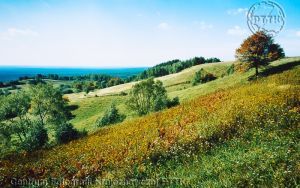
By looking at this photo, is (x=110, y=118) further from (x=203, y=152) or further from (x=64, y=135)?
(x=203, y=152)

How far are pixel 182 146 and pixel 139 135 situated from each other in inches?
200

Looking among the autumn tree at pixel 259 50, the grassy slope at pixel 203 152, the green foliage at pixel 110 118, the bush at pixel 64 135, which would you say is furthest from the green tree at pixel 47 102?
the grassy slope at pixel 203 152

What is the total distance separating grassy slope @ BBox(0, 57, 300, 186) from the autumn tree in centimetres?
3076

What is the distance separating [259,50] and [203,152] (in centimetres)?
4067

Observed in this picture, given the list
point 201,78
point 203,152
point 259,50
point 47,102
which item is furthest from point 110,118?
point 203,152

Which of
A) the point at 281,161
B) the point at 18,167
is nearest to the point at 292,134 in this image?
the point at 281,161

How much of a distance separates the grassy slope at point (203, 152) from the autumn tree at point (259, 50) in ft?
101

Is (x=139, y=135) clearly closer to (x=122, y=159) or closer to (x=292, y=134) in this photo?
(x=122, y=159)

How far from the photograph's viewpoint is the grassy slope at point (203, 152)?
30.7ft

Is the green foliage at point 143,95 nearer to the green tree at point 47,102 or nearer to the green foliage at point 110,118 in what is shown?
the green foliage at point 110,118

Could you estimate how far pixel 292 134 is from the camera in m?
11.0

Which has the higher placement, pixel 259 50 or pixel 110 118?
pixel 259 50

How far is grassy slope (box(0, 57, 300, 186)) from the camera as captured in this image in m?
9.37

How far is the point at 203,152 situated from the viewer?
39.4 ft
